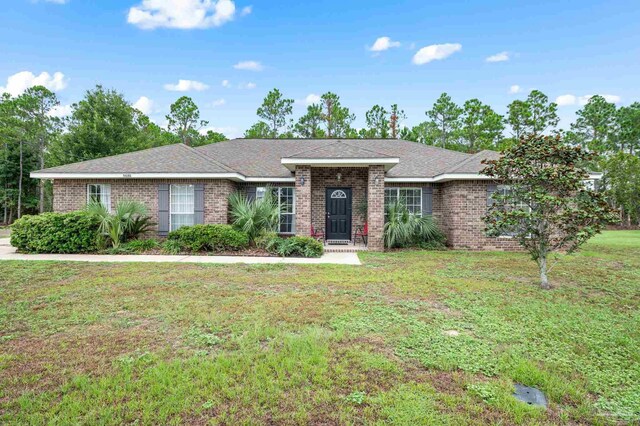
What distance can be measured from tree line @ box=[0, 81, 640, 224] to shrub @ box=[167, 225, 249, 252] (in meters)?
21.1

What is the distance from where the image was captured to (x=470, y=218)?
39.1ft

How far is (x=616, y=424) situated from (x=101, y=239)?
1227 centimetres

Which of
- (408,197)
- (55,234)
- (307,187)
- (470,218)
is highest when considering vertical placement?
(307,187)

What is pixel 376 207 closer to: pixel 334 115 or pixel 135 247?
pixel 135 247

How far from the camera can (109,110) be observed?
29.1 meters

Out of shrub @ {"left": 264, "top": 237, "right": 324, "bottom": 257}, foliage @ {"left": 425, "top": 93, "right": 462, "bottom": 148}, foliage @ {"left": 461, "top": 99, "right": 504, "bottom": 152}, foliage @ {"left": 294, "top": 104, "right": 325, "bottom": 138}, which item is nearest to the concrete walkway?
shrub @ {"left": 264, "top": 237, "right": 324, "bottom": 257}

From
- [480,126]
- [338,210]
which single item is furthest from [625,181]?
[338,210]

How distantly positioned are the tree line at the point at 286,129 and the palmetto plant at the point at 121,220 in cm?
2019

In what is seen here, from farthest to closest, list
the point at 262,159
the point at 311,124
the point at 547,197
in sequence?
1. the point at 311,124
2. the point at 262,159
3. the point at 547,197

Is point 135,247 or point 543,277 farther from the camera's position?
point 135,247

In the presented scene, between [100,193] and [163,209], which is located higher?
[100,193]

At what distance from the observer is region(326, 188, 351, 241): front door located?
1312 centimetres

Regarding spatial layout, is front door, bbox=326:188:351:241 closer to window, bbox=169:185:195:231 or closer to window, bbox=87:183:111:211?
window, bbox=169:185:195:231

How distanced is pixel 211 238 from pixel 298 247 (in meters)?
2.88
